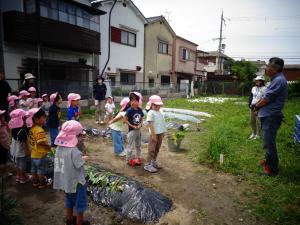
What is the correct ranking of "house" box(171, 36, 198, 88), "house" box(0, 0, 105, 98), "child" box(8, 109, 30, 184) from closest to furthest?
"child" box(8, 109, 30, 184)
"house" box(0, 0, 105, 98)
"house" box(171, 36, 198, 88)

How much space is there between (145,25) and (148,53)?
2.54 meters

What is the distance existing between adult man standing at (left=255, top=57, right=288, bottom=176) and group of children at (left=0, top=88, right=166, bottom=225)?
204 centimetres

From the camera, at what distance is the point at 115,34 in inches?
747

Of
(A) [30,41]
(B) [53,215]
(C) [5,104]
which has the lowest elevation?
(B) [53,215]

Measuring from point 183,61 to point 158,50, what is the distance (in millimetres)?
5420

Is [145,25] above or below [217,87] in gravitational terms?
above

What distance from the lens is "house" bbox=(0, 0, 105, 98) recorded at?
39.4 ft

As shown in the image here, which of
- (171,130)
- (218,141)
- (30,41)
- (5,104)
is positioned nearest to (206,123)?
(171,130)

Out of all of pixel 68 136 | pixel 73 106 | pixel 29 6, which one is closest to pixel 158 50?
pixel 29 6

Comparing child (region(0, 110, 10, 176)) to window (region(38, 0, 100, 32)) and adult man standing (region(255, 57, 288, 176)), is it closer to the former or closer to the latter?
adult man standing (region(255, 57, 288, 176))

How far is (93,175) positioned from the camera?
4277mm

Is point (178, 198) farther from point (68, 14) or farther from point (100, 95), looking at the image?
point (68, 14)

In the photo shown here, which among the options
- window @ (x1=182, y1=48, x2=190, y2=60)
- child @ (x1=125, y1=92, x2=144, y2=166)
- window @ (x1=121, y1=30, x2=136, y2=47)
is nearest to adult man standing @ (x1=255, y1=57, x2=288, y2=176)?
child @ (x1=125, y1=92, x2=144, y2=166)

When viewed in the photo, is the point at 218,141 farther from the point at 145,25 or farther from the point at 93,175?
the point at 145,25
